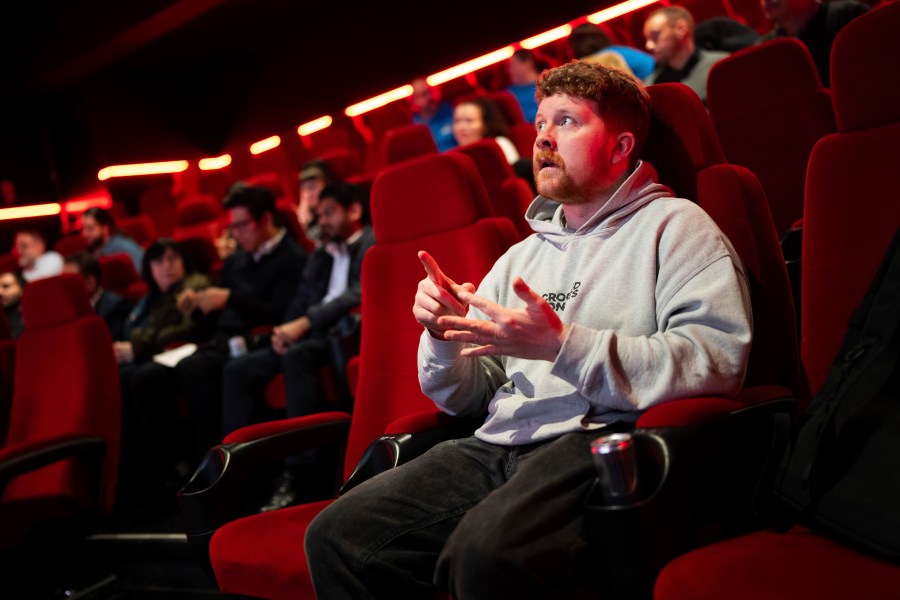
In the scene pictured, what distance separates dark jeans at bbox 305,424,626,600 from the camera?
1077 mm

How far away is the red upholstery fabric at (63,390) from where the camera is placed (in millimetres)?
2268

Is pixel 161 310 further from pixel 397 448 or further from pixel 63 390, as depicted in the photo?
pixel 397 448

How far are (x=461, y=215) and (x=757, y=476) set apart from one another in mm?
893

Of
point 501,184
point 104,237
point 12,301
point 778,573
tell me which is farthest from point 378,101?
point 778,573

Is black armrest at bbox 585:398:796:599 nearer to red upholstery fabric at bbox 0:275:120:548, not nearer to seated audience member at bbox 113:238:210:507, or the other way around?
red upholstery fabric at bbox 0:275:120:548

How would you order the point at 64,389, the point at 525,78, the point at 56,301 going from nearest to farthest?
the point at 64,389
the point at 56,301
the point at 525,78

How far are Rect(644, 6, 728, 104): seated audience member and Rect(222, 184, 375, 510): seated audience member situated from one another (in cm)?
130

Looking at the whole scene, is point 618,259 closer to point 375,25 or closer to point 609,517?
point 609,517

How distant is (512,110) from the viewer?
4191 mm

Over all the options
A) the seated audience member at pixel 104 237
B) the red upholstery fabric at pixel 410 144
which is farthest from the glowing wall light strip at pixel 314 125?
the red upholstery fabric at pixel 410 144

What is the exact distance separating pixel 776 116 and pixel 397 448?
1432 mm

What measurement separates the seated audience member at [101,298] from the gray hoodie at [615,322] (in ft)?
9.09

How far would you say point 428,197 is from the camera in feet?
6.12

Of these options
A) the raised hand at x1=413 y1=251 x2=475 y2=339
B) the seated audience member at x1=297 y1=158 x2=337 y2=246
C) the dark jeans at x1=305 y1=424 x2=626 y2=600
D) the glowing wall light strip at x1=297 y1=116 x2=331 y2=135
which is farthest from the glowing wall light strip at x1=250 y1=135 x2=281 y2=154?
the dark jeans at x1=305 y1=424 x2=626 y2=600
